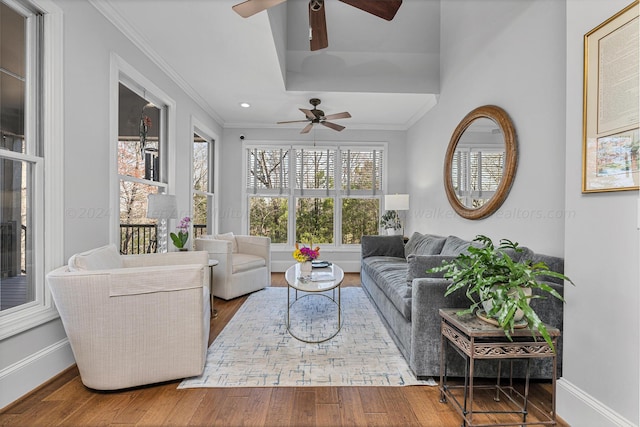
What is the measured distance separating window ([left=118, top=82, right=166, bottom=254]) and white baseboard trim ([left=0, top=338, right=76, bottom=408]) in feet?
3.52

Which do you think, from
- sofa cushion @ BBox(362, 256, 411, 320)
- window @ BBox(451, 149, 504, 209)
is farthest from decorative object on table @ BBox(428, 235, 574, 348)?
window @ BBox(451, 149, 504, 209)

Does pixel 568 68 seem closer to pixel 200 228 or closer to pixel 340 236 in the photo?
pixel 340 236

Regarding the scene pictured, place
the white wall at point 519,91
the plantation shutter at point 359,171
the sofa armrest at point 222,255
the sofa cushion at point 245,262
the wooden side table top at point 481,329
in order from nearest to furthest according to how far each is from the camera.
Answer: the wooden side table top at point 481,329
the white wall at point 519,91
the sofa armrest at point 222,255
the sofa cushion at point 245,262
the plantation shutter at point 359,171

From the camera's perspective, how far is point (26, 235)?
202 cm

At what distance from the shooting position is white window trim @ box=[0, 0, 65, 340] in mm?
2064

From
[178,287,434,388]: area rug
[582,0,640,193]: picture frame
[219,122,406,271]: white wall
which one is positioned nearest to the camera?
[582,0,640,193]: picture frame

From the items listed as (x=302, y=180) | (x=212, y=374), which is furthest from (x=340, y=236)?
(x=212, y=374)

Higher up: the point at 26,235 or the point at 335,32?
the point at 335,32

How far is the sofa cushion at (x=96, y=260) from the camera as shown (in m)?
1.96

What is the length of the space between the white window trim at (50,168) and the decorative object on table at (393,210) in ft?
13.5

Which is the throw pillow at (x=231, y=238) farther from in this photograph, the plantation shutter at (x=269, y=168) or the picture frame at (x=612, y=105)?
the picture frame at (x=612, y=105)

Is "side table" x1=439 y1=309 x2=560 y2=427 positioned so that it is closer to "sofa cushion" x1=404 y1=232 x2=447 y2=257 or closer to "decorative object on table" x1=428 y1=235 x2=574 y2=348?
"decorative object on table" x1=428 y1=235 x2=574 y2=348

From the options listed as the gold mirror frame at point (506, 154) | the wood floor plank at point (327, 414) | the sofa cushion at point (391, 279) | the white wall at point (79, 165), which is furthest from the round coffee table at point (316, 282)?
the white wall at point (79, 165)

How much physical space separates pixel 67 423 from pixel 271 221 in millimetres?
4292
